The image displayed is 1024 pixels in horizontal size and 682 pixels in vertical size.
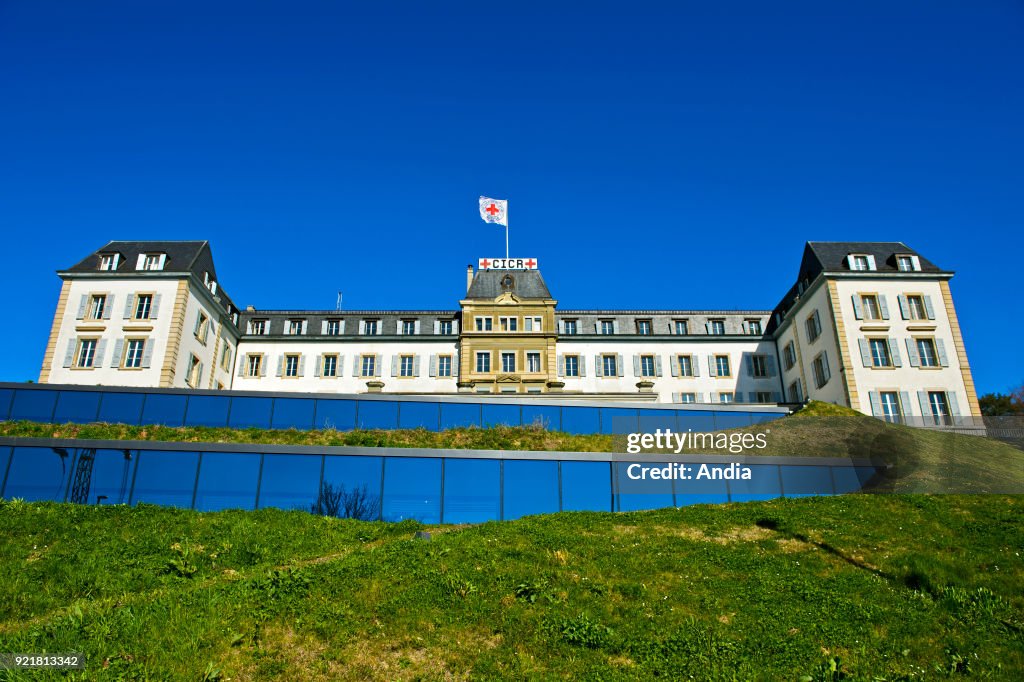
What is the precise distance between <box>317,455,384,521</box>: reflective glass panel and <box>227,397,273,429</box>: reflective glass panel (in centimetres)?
568

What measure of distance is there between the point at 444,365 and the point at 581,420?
2070cm

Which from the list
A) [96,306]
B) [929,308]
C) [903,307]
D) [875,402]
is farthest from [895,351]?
[96,306]

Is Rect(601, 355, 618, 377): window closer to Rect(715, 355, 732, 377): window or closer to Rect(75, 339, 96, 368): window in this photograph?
Rect(715, 355, 732, 377): window

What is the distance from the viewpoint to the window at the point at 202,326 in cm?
4431

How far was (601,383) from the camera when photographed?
50.6 meters

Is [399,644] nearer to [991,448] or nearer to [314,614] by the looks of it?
[314,614]

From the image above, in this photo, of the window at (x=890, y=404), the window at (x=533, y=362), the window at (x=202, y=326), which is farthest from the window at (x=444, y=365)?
the window at (x=890, y=404)

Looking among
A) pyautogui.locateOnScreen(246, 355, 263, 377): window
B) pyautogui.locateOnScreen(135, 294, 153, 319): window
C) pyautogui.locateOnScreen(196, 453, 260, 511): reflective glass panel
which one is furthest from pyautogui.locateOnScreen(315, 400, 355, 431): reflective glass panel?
pyautogui.locateOnScreen(246, 355, 263, 377): window

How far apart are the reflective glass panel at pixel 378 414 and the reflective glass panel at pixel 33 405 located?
458 inches

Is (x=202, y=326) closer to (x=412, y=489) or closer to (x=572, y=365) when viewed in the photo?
(x=572, y=365)

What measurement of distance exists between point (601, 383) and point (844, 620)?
37.3 meters

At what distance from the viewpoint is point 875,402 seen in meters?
38.9

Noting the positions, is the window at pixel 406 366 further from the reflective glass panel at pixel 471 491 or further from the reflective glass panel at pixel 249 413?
the reflective glass panel at pixel 471 491

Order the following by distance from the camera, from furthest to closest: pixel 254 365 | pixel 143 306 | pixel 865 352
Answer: pixel 254 365 → pixel 143 306 → pixel 865 352
